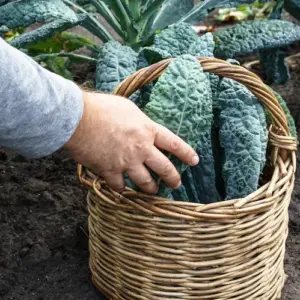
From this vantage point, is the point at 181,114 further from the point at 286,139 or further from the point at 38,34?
the point at 38,34

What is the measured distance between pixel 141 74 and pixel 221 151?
43 centimetres

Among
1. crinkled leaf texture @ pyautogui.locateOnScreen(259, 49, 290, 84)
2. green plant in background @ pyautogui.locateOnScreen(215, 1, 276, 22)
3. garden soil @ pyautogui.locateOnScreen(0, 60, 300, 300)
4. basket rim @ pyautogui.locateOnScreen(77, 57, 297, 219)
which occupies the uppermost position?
basket rim @ pyautogui.locateOnScreen(77, 57, 297, 219)

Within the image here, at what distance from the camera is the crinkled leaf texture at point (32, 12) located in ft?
7.14

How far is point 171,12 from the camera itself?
260 cm

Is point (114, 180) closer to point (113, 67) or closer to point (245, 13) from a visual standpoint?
point (113, 67)

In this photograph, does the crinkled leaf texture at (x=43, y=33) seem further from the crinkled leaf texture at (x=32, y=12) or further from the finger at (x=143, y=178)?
the finger at (x=143, y=178)

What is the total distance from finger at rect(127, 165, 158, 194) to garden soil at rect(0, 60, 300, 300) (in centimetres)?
53

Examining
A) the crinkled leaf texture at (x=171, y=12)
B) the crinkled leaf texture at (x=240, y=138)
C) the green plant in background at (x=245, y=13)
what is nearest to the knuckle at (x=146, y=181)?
the crinkled leaf texture at (x=240, y=138)

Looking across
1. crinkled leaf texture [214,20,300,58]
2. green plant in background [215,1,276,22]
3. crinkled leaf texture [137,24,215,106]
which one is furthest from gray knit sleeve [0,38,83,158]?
green plant in background [215,1,276,22]

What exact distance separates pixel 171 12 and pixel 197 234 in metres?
1.21

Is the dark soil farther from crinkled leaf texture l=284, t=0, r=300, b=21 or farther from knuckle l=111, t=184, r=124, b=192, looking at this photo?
crinkled leaf texture l=284, t=0, r=300, b=21

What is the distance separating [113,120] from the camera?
1.49 m

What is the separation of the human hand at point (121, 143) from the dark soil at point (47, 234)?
1.93 feet

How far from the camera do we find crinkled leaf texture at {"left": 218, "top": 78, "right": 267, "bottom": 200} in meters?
1.78
